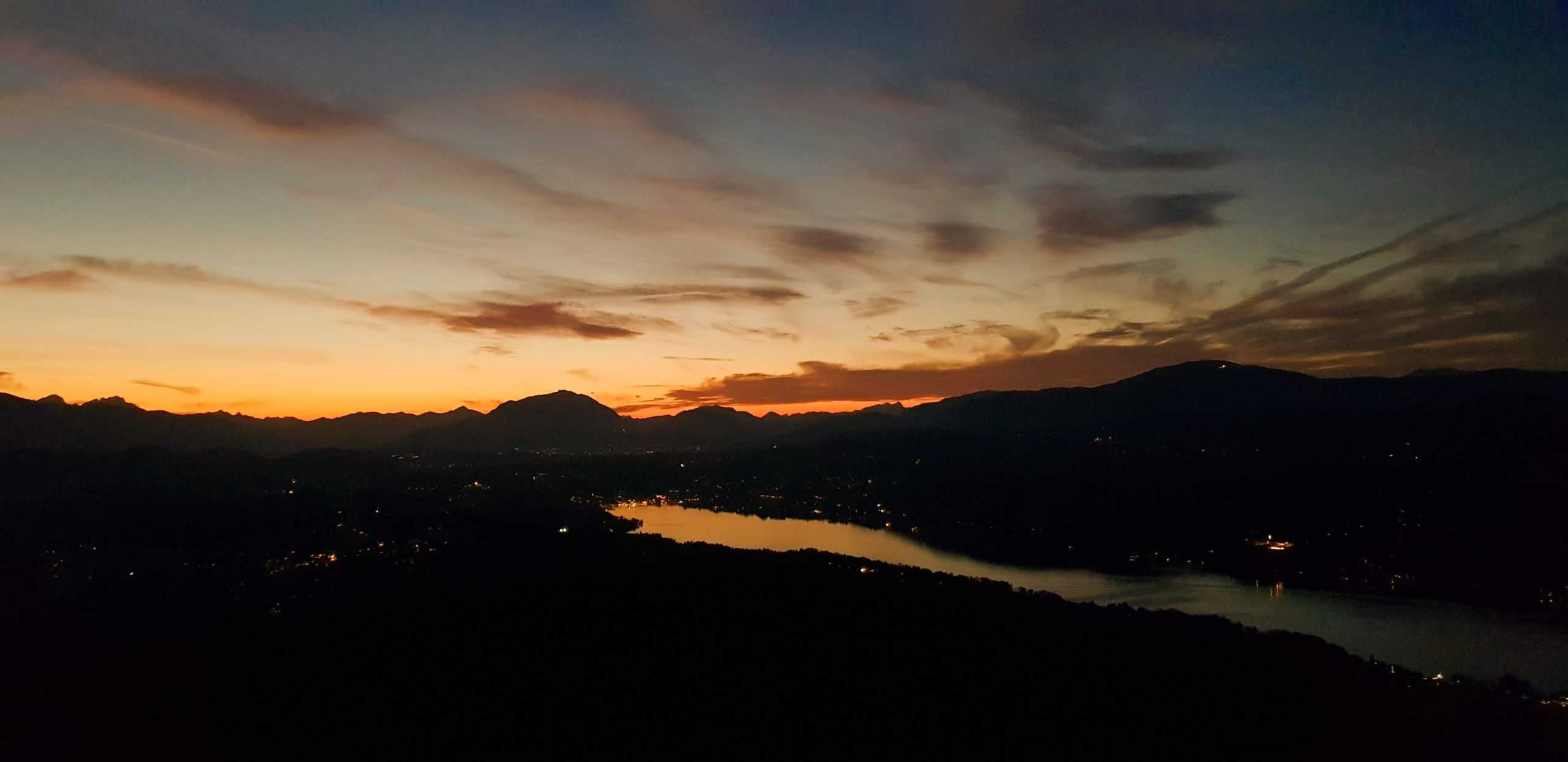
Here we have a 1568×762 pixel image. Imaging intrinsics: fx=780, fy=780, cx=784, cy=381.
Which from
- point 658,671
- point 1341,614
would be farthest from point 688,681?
point 1341,614

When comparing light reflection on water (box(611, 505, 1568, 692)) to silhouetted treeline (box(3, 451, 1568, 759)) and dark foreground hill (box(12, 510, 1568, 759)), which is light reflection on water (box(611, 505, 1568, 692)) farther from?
dark foreground hill (box(12, 510, 1568, 759))

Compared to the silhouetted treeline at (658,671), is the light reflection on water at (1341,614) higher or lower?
higher

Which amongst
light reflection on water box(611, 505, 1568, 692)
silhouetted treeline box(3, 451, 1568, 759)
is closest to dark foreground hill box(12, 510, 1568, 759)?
silhouetted treeline box(3, 451, 1568, 759)

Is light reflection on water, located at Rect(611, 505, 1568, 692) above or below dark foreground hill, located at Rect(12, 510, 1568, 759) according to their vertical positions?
above

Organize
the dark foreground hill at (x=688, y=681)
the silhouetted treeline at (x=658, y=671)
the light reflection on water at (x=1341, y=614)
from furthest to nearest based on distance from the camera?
the light reflection on water at (x=1341, y=614)
the silhouetted treeline at (x=658, y=671)
the dark foreground hill at (x=688, y=681)

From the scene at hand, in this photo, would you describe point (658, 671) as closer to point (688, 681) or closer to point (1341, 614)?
point (688, 681)

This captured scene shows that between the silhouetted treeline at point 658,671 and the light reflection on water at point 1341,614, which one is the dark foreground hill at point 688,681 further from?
the light reflection on water at point 1341,614

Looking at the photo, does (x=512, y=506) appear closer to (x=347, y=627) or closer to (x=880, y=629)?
(x=347, y=627)

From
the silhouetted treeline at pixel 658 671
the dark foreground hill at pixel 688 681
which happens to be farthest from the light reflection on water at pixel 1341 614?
the dark foreground hill at pixel 688 681

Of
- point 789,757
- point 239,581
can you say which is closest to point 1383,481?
point 789,757
